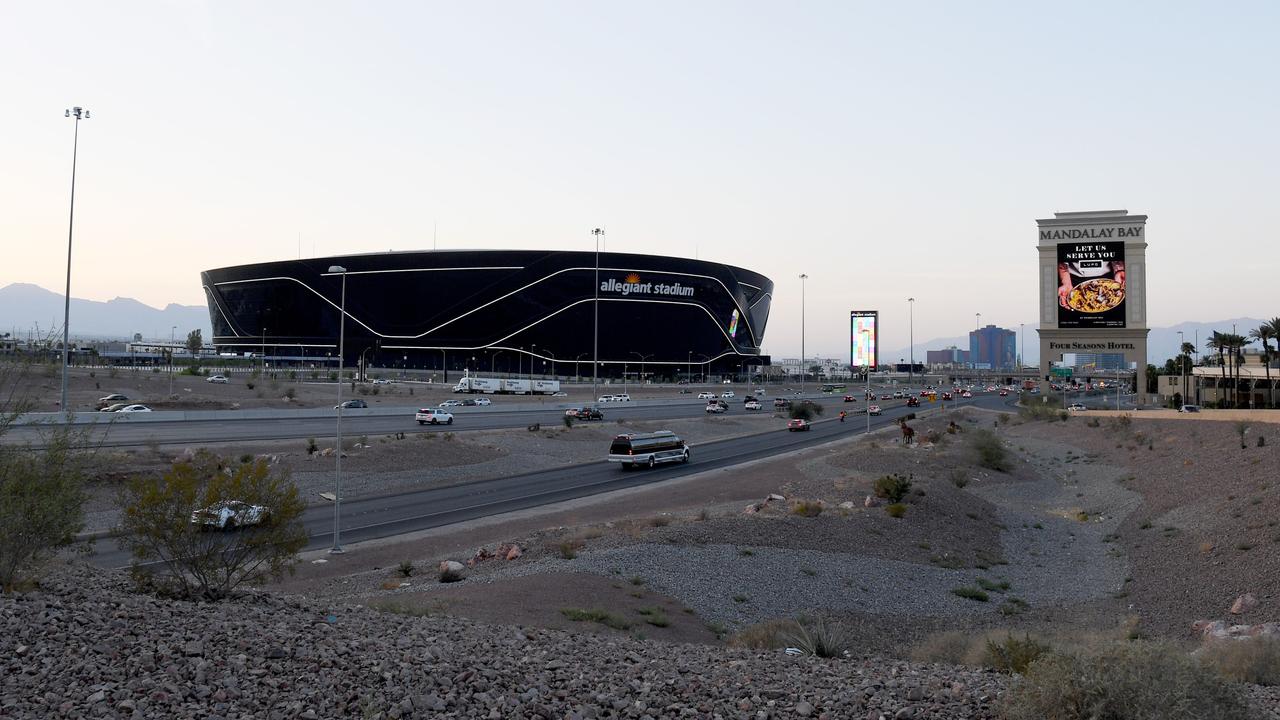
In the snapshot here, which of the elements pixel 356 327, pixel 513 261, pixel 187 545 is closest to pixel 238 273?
pixel 356 327

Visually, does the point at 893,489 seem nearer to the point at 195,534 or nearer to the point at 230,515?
the point at 230,515

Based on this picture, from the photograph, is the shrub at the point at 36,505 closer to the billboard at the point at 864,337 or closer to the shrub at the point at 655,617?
the shrub at the point at 655,617

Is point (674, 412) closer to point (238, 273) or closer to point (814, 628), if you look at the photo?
point (814, 628)

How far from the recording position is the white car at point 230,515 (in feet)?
49.0

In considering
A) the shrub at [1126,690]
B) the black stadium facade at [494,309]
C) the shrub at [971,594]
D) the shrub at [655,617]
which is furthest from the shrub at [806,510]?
the black stadium facade at [494,309]

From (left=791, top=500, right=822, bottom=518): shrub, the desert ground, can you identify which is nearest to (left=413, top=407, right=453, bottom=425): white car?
the desert ground

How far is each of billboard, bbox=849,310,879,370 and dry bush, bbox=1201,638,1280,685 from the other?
52604mm

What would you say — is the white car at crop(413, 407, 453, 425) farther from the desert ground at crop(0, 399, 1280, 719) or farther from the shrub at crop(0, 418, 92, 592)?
the shrub at crop(0, 418, 92, 592)

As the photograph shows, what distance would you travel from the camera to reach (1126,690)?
890 cm

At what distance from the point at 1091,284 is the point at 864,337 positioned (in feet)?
131

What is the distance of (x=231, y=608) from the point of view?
13.2 m

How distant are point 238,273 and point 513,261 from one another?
2592 inches

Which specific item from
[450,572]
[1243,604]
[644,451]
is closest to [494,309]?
[644,451]

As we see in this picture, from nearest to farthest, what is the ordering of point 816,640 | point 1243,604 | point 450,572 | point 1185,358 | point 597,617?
point 816,640, point 597,617, point 1243,604, point 450,572, point 1185,358
